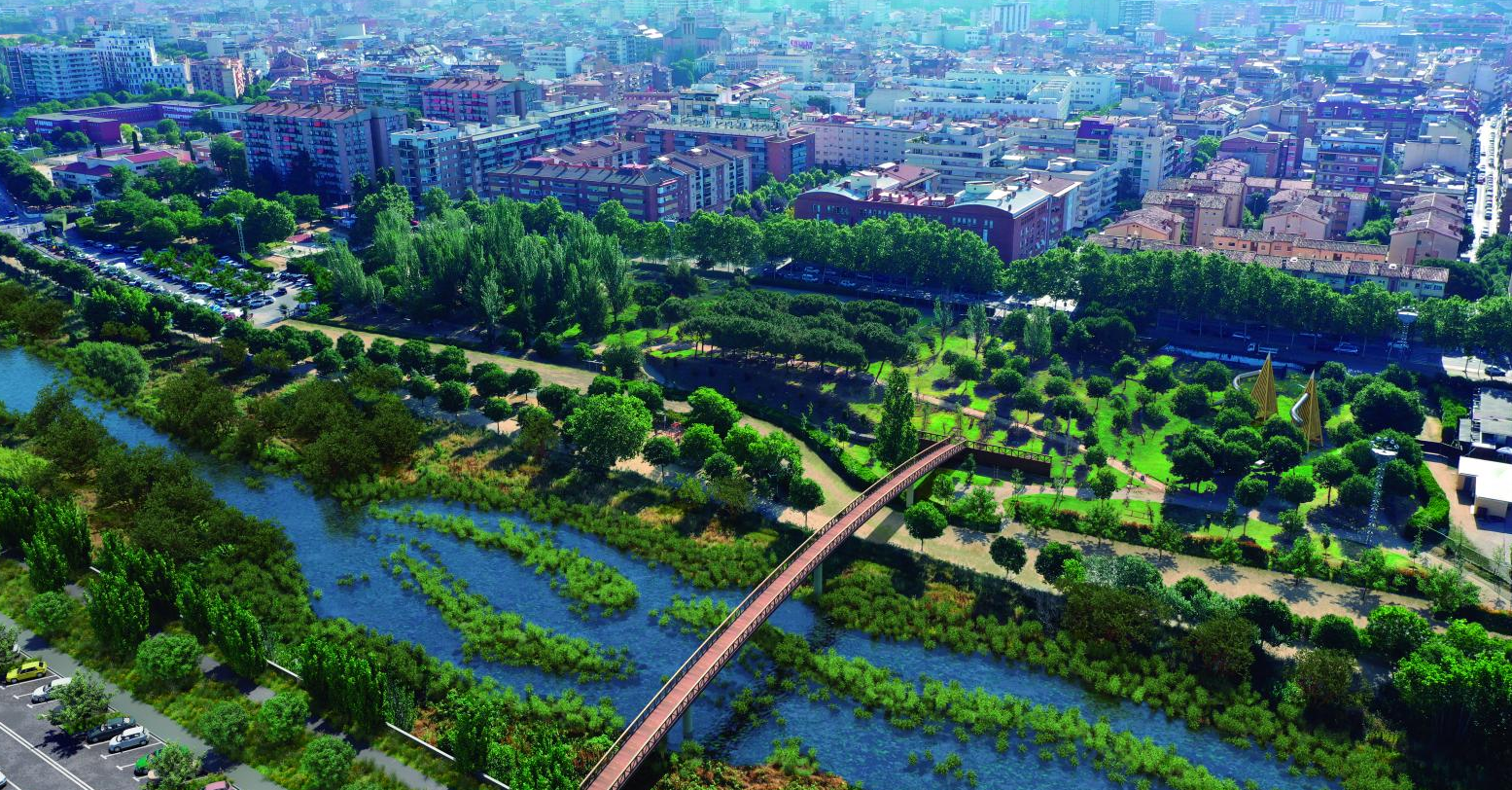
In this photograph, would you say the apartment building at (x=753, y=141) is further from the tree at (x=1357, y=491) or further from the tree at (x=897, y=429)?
the tree at (x=1357, y=491)

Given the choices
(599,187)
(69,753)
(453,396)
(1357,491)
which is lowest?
(69,753)

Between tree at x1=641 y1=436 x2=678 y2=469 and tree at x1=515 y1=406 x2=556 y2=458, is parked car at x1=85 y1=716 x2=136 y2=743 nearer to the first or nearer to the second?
tree at x1=515 y1=406 x2=556 y2=458

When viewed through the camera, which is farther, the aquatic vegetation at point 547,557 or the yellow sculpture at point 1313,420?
the yellow sculpture at point 1313,420

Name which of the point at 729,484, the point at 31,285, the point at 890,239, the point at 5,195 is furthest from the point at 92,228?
the point at 729,484

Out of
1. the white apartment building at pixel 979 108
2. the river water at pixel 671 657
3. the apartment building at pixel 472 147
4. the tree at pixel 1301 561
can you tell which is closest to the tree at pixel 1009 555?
the river water at pixel 671 657

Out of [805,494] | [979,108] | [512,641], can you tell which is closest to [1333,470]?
[805,494]

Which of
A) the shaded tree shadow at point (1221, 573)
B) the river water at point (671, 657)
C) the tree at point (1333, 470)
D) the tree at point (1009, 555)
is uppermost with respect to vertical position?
the tree at point (1333, 470)

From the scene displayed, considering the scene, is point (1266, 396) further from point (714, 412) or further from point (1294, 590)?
point (714, 412)
